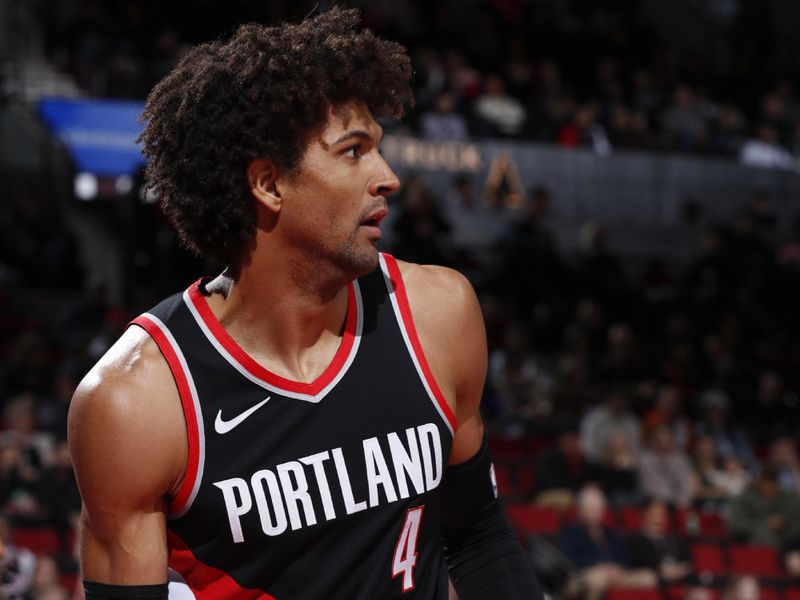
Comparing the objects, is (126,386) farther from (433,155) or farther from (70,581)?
(433,155)

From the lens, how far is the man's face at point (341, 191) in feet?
6.36

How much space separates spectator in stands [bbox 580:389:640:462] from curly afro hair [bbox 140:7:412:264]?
299 inches

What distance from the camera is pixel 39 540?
7133 millimetres

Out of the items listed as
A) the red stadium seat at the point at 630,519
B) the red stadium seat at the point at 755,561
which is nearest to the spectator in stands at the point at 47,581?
the red stadium seat at the point at 630,519

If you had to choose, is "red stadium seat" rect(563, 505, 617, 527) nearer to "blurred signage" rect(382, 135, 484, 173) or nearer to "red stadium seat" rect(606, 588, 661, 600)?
"red stadium seat" rect(606, 588, 661, 600)

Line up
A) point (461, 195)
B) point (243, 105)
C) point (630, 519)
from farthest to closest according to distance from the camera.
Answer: point (461, 195)
point (630, 519)
point (243, 105)

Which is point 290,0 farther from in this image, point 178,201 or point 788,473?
point 178,201

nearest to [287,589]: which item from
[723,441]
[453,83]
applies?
[723,441]

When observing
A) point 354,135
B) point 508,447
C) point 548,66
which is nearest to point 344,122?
point 354,135

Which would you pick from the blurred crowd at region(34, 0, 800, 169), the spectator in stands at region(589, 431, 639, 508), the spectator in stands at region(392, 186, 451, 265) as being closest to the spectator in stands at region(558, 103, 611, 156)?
the blurred crowd at region(34, 0, 800, 169)

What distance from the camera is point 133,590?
6.01 ft

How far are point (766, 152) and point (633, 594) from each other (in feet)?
31.8

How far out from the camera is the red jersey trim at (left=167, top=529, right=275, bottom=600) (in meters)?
1.91

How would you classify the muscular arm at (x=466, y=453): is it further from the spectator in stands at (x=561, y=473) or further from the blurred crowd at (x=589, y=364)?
the spectator in stands at (x=561, y=473)
